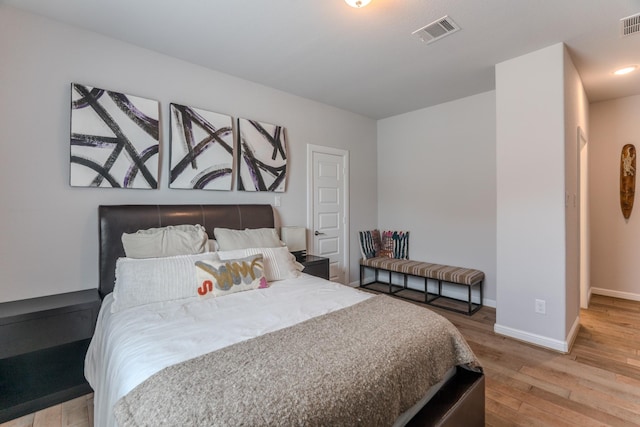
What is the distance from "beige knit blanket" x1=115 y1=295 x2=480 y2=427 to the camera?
89cm

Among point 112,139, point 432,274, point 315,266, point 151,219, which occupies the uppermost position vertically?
point 112,139

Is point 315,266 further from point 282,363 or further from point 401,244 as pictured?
point 282,363

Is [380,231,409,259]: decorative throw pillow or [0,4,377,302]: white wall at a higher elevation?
[0,4,377,302]: white wall

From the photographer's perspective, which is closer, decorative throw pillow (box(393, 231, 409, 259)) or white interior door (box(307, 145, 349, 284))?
white interior door (box(307, 145, 349, 284))

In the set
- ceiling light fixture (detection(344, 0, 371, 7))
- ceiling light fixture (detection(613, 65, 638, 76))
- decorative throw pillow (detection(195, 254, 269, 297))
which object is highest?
ceiling light fixture (detection(613, 65, 638, 76))

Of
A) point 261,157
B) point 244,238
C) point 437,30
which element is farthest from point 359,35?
point 244,238

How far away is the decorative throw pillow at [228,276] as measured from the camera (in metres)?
2.03

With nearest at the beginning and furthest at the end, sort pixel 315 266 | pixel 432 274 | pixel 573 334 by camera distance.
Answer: pixel 573 334 < pixel 315 266 < pixel 432 274

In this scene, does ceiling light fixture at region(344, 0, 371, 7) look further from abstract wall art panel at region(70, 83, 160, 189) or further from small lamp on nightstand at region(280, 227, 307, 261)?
small lamp on nightstand at region(280, 227, 307, 261)

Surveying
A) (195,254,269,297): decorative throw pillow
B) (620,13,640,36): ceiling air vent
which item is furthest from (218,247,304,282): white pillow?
(620,13,640,36): ceiling air vent

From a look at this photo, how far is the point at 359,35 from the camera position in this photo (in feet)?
7.88

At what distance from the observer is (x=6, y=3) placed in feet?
6.63

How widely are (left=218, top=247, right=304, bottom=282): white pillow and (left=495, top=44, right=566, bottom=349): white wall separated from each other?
209 cm

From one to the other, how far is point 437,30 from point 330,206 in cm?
241
